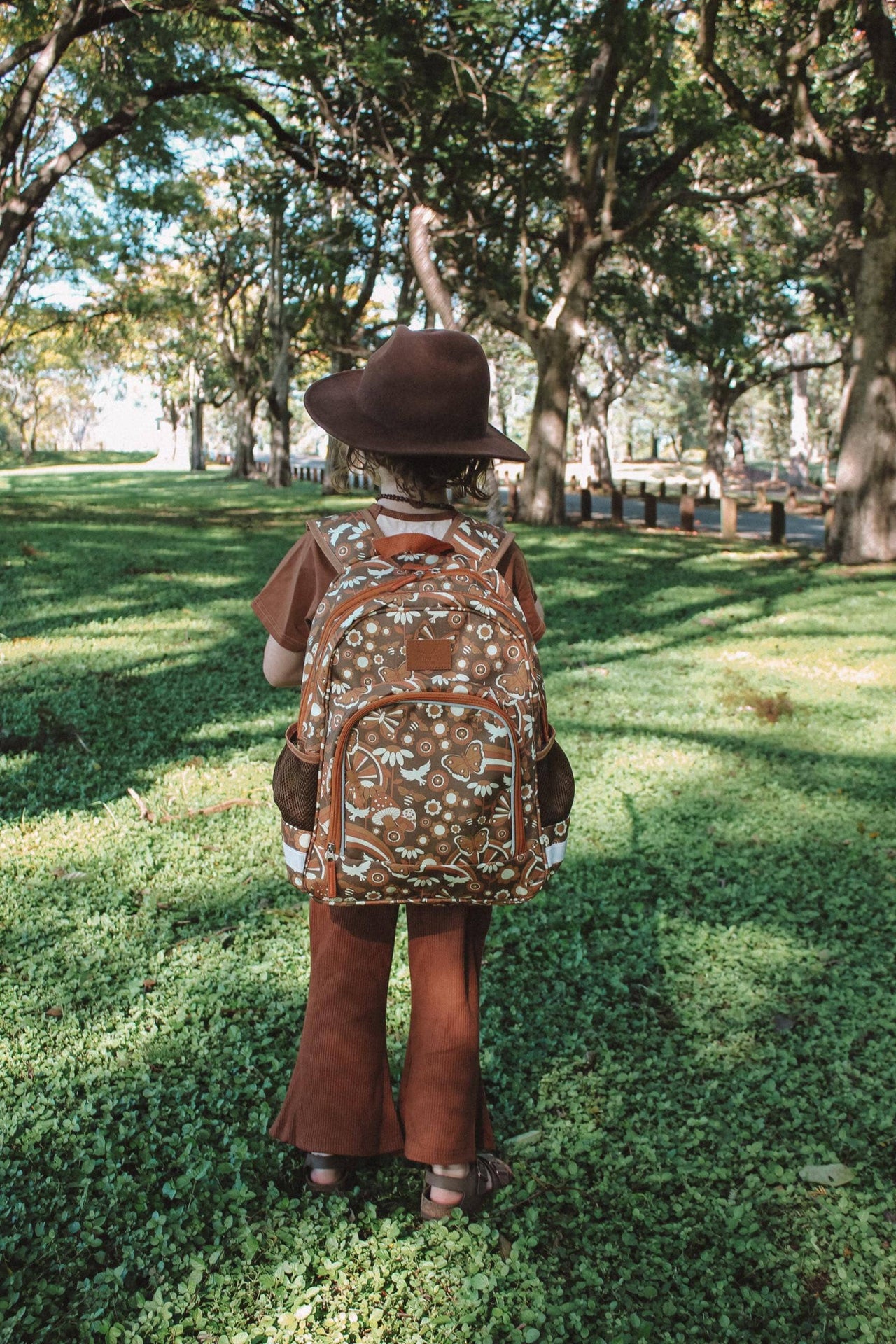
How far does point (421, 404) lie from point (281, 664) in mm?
657

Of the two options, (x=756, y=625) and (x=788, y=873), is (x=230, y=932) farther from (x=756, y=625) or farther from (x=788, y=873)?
(x=756, y=625)

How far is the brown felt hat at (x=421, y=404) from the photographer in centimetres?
223

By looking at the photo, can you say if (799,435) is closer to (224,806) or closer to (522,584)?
(224,806)

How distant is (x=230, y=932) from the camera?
3.94m

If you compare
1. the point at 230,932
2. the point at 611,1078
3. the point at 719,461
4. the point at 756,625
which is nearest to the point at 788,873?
the point at 611,1078

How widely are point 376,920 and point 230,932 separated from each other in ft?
5.43

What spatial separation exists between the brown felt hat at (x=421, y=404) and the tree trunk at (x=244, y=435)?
3876 centimetres

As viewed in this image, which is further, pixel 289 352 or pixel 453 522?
pixel 289 352

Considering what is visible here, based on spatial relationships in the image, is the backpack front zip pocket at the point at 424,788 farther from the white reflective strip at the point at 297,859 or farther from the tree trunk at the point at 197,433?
the tree trunk at the point at 197,433

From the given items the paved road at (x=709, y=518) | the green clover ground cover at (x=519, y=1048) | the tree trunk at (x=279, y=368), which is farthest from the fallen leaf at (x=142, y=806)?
the tree trunk at (x=279, y=368)

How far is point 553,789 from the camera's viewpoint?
8.10 feet

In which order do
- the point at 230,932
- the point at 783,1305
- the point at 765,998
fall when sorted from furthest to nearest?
1. the point at 230,932
2. the point at 765,998
3. the point at 783,1305

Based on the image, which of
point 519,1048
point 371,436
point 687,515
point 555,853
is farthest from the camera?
point 687,515

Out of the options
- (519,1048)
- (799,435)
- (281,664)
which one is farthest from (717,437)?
(281,664)
